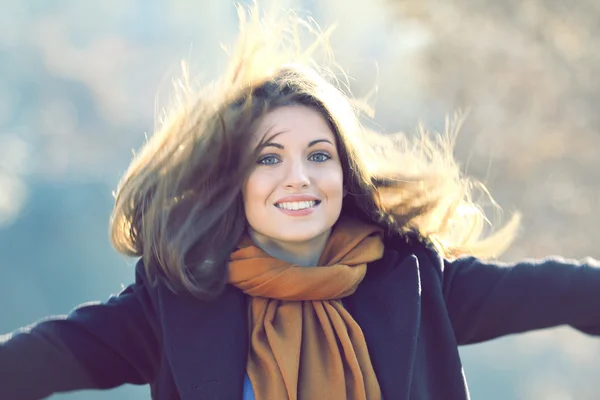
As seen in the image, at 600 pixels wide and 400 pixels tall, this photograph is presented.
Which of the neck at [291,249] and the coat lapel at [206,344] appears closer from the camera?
the coat lapel at [206,344]

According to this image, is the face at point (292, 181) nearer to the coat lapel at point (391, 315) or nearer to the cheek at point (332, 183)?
the cheek at point (332, 183)

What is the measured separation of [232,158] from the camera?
1.53m

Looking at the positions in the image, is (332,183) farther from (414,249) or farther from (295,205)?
(414,249)

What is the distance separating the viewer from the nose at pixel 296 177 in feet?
4.79

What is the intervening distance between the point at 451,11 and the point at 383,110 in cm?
75

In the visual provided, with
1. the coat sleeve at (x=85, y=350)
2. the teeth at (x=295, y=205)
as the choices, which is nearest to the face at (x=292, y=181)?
the teeth at (x=295, y=205)

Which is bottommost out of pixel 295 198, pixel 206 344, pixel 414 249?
pixel 206 344

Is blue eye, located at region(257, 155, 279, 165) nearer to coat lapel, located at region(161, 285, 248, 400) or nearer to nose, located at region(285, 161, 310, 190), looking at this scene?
nose, located at region(285, 161, 310, 190)

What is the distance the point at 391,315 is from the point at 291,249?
0.81 feet

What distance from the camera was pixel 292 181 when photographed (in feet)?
4.79

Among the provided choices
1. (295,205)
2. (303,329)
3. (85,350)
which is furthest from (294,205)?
(85,350)

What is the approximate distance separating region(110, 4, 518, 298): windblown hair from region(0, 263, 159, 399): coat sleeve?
0.10 m

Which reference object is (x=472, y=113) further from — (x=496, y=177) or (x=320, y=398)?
(x=320, y=398)

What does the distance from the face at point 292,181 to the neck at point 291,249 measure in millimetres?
28
